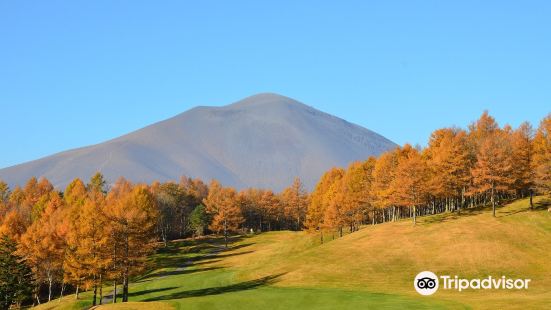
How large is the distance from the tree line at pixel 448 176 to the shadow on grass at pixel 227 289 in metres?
32.6

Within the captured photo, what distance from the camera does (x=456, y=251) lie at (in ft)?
254

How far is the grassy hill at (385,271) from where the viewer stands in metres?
56.1

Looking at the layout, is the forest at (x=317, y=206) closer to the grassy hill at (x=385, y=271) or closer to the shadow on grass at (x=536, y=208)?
the shadow on grass at (x=536, y=208)

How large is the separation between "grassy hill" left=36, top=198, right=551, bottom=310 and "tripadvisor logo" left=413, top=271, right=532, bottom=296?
4.39 feet

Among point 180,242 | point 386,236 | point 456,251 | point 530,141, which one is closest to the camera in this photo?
point 456,251

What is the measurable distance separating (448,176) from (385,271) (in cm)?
3553

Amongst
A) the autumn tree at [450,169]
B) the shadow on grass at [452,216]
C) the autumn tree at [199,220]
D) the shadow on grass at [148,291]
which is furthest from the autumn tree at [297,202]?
the shadow on grass at [148,291]

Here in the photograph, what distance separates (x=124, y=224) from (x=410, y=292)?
3856 centimetres

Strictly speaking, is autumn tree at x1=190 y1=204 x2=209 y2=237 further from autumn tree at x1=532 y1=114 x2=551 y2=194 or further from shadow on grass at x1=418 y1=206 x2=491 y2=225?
autumn tree at x1=532 y1=114 x2=551 y2=194

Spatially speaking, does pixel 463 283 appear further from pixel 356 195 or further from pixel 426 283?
pixel 356 195

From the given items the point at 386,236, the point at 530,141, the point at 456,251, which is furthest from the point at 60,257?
the point at 530,141

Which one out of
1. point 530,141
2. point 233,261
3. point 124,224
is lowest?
point 233,261

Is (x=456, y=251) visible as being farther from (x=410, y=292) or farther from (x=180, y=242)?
(x=180, y=242)

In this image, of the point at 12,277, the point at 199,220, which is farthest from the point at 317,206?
the point at 12,277
